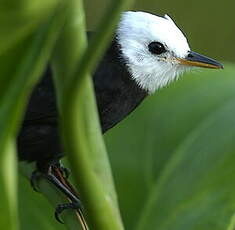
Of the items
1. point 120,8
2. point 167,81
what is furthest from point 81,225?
point 167,81

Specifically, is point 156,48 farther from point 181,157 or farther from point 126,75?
point 181,157

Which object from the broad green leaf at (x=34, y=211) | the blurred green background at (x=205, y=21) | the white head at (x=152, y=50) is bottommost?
the broad green leaf at (x=34, y=211)

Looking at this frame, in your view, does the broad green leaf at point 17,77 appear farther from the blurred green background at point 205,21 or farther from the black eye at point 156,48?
the blurred green background at point 205,21

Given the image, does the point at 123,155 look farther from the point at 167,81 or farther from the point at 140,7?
the point at 140,7

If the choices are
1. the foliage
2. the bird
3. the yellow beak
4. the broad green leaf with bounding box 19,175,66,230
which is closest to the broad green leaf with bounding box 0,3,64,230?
the foliage

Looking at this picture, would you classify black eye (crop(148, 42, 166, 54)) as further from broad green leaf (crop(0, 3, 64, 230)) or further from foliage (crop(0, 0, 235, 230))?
broad green leaf (crop(0, 3, 64, 230))

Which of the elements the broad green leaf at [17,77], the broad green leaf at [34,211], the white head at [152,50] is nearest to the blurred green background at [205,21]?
the white head at [152,50]

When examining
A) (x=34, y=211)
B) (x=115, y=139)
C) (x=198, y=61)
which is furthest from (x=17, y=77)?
(x=198, y=61)
